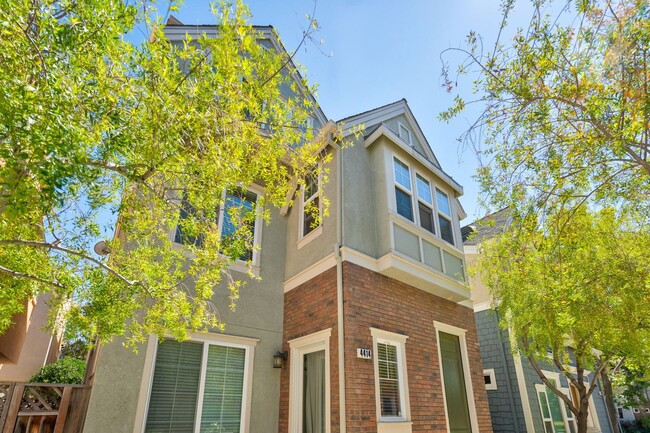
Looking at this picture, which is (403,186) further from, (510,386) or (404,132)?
(510,386)

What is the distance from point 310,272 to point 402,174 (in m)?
3.47

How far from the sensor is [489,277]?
10.1 meters

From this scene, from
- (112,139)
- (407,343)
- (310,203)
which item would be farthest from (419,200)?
(112,139)

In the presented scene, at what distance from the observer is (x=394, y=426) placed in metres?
6.20

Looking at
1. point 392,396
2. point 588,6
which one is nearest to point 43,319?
point 392,396

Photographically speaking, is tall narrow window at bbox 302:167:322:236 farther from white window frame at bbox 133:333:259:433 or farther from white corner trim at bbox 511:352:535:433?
white corner trim at bbox 511:352:535:433

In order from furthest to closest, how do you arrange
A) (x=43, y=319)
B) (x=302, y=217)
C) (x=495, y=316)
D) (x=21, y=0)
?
(x=43, y=319) → (x=495, y=316) → (x=302, y=217) → (x=21, y=0)

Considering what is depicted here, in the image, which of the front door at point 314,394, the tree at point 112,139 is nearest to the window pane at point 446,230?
the front door at point 314,394

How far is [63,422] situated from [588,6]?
955 cm

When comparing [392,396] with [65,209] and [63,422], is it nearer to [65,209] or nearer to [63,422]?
[63,422]

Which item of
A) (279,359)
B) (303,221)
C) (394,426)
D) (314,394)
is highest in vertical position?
(303,221)

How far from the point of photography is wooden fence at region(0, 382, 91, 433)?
5.21m

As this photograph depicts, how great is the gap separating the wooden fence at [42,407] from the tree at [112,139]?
1.09m

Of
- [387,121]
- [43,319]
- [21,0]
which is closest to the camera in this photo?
[21,0]
